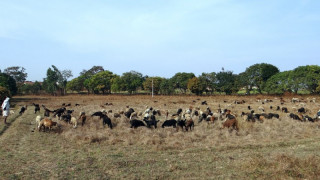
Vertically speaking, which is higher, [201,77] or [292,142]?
[201,77]

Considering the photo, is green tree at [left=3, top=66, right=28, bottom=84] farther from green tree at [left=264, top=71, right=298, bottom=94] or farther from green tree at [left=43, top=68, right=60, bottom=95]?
green tree at [left=264, top=71, right=298, bottom=94]

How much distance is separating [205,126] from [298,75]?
40776mm

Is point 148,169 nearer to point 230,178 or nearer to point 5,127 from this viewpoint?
point 230,178

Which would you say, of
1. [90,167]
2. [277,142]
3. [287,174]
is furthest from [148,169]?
[277,142]

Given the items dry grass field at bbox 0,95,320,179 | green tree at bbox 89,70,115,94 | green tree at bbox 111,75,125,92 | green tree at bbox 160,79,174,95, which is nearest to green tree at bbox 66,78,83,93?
green tree at bbox 89,70,115,94

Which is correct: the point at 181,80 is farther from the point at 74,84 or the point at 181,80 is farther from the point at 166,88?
the point at 74,84

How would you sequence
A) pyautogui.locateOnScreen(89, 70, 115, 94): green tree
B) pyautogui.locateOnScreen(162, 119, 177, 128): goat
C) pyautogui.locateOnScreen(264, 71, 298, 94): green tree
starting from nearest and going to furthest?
pyautogui.locateOnScreen(162, 119, 177, 128): goat, pyautogui.locateOnScreen(264, 71, 298, 94): green tree, pyautogui.locateOnScreen(89, 70, 115, 94): green tree

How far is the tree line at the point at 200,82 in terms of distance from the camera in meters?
48.8

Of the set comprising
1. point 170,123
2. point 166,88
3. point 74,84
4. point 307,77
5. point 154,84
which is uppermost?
point 307,77

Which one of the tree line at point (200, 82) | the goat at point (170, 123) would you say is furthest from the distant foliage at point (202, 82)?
the goat at point (170, 123)

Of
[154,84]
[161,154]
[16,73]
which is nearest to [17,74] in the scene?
[16,73]

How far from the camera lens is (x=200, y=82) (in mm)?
57438

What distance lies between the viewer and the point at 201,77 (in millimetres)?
58906

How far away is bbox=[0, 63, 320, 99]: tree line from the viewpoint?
4878cm
